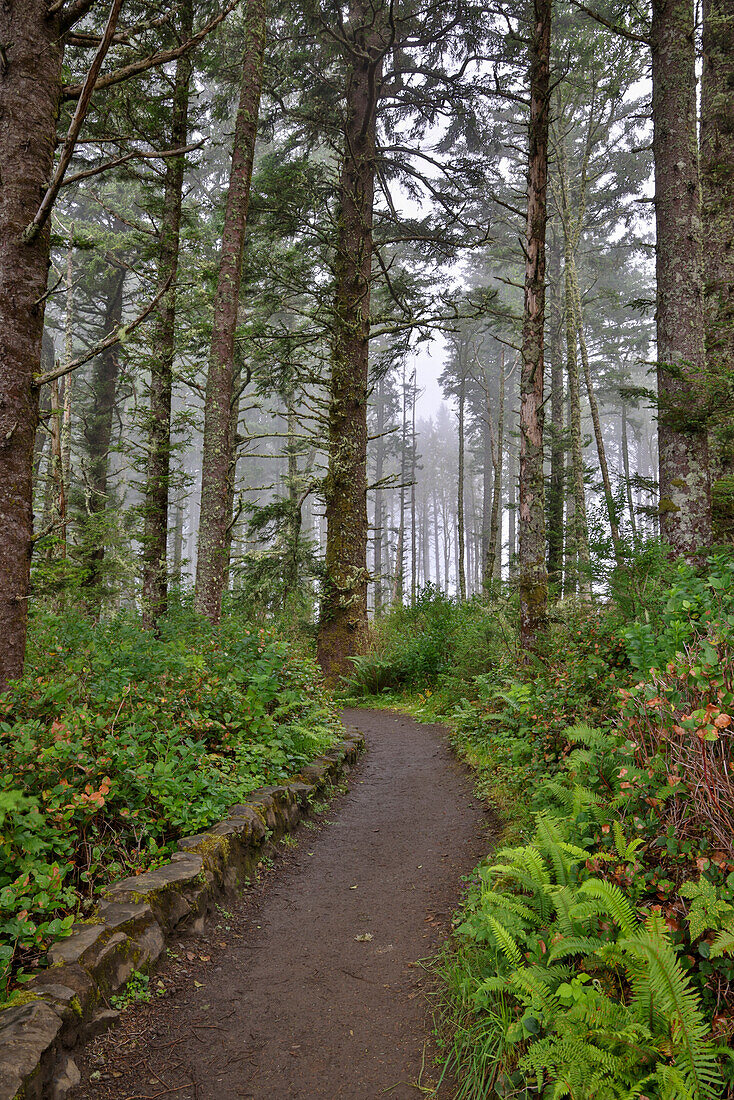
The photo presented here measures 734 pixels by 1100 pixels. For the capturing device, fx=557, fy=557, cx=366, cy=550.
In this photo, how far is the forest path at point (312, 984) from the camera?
2.62 m

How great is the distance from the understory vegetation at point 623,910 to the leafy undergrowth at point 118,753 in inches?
84.0

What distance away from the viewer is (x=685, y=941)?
7.66ft

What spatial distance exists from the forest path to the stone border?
0.49 feet

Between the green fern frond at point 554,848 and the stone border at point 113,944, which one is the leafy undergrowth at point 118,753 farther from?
the green fern frond at point 554,848

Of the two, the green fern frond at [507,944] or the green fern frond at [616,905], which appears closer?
the green fern frond at [616,905]

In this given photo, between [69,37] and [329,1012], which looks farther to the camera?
[69,37]

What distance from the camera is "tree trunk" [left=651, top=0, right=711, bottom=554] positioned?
6.93 metres

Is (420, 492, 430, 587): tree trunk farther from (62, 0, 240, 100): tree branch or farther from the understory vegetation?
(62, 0, 240, 100): tree branch

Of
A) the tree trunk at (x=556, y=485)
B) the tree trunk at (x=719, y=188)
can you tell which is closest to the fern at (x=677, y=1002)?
the tree trunk at (x=719, y=188)

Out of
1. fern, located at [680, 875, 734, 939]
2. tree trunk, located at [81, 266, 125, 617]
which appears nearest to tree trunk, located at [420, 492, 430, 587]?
tree trunk, located at [81, 266, 125, 617]

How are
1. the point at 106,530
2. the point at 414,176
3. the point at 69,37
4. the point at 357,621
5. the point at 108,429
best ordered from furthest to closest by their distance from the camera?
1. the point at 108,429
2. the point at 414,176
3. the point at 357,621
4. the point at 106,530
5. the point at 69,37

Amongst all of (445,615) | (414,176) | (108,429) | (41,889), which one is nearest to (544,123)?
(414,176)

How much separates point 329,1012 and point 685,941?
77.3 inches

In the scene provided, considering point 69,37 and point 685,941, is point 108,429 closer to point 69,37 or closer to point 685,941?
point 69,37
